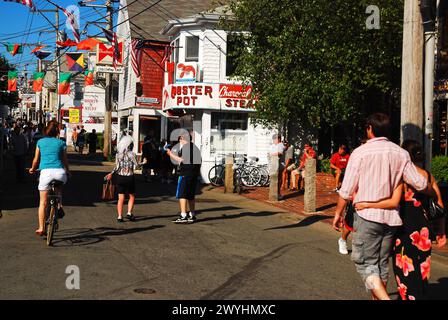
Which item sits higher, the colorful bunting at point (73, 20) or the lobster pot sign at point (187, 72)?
the colorful bunting at point (73, 20)

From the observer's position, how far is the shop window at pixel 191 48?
23.3m

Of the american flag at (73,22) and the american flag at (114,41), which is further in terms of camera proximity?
the american flag at (114,41)

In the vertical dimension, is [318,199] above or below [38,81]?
below

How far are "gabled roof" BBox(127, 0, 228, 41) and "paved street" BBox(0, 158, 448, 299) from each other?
20480 millimetres

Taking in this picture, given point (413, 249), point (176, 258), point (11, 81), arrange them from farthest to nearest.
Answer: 1. point (11, 81)
2. point (176, 258)
3. point (413, 249)

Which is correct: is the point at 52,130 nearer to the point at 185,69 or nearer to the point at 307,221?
the point at 307,221

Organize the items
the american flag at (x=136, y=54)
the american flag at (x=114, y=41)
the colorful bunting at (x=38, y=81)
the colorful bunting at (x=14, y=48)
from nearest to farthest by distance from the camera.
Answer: the american flag at (x=114, y=41)
the american flag at (x=136, y=54)
the colorful bunting at (x=14, y=48)
the colorful bunting at (x=38, y=81)

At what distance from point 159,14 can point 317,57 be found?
18.4 metres

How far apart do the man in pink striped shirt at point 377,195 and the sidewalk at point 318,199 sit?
24.6ft

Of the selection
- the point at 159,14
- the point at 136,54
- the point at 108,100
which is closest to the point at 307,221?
A: the point at 136,54

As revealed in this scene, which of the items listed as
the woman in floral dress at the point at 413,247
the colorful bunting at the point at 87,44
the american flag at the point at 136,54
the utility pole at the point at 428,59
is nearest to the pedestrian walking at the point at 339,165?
the utility pole at the point at 428,59

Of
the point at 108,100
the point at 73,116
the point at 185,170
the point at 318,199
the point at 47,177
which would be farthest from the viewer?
the point at 73,116

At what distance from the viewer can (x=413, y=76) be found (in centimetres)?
977

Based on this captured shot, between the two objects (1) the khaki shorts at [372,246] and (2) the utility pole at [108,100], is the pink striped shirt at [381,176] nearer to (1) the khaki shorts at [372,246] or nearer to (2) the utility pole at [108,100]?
(1) the khaki shorts at [372,246]
